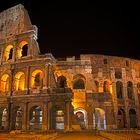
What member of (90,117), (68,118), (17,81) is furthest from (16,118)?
(90,117)

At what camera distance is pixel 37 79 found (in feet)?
103

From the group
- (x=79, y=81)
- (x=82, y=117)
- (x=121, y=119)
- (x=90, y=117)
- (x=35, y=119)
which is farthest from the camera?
(x=79, y=81)

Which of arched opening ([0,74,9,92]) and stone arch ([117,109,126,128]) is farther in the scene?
stone arch ([117,109,126,128])

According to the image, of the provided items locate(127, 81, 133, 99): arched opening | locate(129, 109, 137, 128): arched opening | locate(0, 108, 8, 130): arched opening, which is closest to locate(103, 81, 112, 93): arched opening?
locate(127, 81, 133, 99): arched opening

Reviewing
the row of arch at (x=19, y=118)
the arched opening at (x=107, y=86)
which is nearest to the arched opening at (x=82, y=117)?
the arched opening at (x=107, y=86)

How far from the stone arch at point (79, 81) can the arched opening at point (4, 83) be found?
976 centimetres

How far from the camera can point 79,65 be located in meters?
32.4

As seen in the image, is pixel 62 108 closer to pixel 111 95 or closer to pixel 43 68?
pixel 43 68

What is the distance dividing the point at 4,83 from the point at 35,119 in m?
6.73

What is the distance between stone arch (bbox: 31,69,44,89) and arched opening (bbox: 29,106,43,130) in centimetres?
284

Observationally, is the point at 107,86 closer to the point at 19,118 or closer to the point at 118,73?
the point at 118,73

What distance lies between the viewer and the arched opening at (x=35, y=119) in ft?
87.8

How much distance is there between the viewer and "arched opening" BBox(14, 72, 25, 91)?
93.8ft

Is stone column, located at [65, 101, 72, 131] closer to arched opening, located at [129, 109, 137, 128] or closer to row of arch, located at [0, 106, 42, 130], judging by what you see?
row of arch, located at [0, 106, 42, 130]
